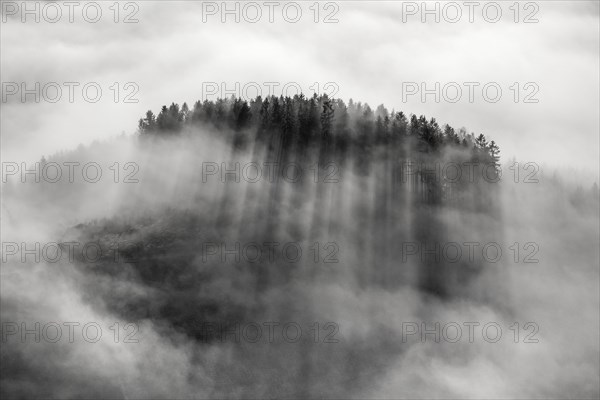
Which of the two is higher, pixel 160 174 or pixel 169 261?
pixel 160 174

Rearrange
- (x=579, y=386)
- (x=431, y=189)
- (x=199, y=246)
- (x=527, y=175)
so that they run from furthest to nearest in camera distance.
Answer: (x=527, y=175) → (x=431, y=189) → (x=199, y=246) → (x=579, y=386)

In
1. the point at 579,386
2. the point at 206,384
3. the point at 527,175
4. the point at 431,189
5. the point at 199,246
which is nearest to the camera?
the point at 206,384

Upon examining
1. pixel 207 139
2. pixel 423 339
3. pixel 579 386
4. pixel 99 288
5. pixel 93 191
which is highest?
pixel 207 139

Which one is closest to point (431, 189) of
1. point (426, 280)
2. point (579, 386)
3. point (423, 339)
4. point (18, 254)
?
point (426, 280)

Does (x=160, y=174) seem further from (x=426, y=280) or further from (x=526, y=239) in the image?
(x=526, y=239)

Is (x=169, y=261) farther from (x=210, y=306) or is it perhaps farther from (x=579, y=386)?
(x=579, y=386)

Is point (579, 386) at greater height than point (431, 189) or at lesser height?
lesser

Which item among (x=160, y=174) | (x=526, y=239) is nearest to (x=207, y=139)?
(x=160, y=174)

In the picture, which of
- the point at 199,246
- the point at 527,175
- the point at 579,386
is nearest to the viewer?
the point at 579,386

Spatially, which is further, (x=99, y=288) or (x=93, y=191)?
(x=93, y=191)
